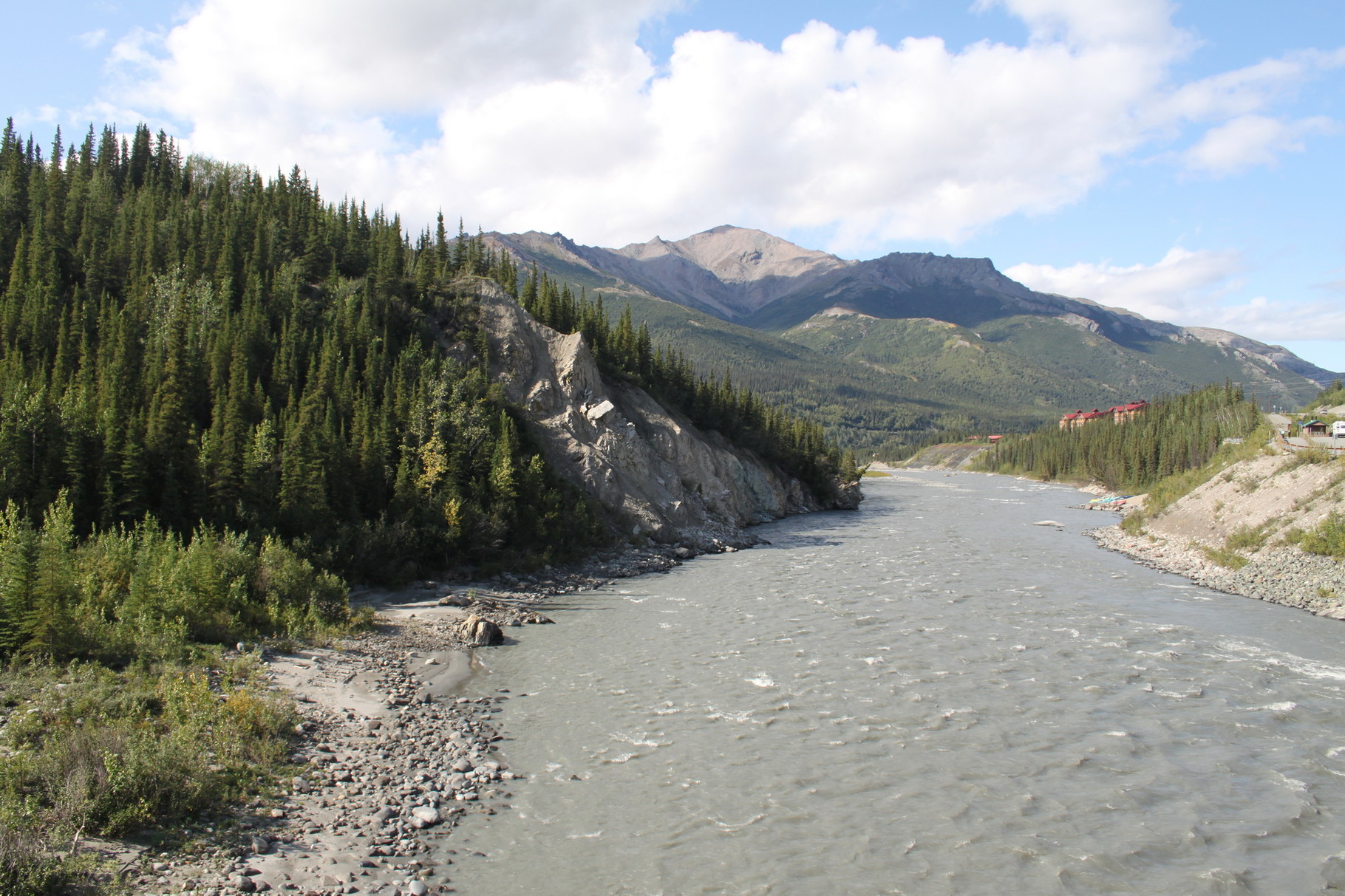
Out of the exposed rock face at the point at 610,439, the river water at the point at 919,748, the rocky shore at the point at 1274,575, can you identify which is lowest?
the river water at the point at 919,748

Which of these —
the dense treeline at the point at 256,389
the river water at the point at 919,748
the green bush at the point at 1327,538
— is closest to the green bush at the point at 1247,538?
the green bush at the point at 1327,538

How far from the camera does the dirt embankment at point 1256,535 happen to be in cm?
3484

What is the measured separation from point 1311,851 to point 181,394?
161 feet

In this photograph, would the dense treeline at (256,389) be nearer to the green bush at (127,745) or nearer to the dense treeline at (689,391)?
the dense treeline at (689,391)

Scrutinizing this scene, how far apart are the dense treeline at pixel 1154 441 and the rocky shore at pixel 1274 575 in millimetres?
52022

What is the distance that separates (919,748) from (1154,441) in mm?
105907

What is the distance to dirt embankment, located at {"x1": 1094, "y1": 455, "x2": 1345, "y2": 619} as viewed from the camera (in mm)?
34844

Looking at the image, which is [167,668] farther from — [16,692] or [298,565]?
[298,565]

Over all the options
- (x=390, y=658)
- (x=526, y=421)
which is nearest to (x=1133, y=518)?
(x=526, y=421)

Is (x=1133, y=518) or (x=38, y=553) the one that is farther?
(x=1133, y=518)

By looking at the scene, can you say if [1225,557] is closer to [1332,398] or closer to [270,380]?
[270,380]

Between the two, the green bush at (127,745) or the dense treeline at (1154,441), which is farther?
the dense treeline at (1154,441)

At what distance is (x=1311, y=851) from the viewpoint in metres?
13.2

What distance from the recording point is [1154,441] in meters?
103
